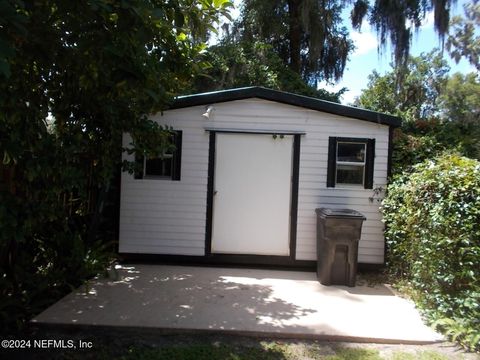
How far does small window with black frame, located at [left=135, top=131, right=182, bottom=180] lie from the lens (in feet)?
21.9

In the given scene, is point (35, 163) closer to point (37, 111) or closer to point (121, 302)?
point (37, 111)

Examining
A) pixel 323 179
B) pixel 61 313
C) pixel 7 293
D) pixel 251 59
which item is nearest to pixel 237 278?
pixel 323 179

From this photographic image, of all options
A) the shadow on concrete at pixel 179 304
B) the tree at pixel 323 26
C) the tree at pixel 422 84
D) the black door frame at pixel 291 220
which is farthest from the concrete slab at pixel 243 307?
the tree at pixel 422 84

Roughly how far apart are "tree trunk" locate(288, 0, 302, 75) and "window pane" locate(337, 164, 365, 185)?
1048 centimetres

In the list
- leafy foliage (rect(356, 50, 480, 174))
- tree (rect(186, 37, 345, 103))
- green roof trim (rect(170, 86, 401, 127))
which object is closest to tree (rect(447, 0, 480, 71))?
leafy foliage (rect(356, 50, 480, 174))

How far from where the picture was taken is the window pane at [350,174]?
660cm

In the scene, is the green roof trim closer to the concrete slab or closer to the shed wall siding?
the shed wall siding

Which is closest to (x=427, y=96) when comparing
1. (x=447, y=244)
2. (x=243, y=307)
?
(x=447, y=244)

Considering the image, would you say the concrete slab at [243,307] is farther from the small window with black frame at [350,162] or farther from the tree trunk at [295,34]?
the tree trunk at [295,34]

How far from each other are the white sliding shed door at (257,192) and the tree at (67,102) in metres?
1.62

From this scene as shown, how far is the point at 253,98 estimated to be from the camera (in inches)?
259

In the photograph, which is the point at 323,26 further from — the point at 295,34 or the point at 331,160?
the point at 331,160

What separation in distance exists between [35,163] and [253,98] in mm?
3703

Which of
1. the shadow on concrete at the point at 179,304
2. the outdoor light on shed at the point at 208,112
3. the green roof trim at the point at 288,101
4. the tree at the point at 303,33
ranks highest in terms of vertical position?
the tree at the point at 303,33
